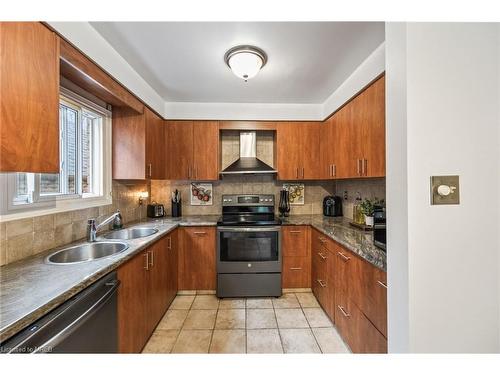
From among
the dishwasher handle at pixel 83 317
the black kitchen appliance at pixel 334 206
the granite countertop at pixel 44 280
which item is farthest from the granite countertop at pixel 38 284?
the black kitchen appliance at pixel 334 206

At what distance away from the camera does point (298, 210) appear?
338 cm

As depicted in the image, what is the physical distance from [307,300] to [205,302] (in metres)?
1.17

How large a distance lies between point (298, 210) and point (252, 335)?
6.03ft

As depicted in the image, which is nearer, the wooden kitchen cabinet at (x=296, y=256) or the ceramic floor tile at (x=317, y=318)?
the ceramic floor tile at (x=317, y=318)

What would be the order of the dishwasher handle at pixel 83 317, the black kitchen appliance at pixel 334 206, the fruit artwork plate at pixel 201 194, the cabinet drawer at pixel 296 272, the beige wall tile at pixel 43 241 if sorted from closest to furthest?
1. the dishwasher handle at pixel 83 317
2. the beige wall tile at pixel 43 241
3. the cabinet drawer at pixel 296 272
4. the black kitchen appliance at pixel 334 206
5. the fruit artwork plate at pixel 201 194

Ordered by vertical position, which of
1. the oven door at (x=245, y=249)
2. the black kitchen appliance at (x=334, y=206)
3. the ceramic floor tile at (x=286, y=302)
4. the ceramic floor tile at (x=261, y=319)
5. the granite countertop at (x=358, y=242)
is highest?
the black kitchen appliance at (x=334, y=206)

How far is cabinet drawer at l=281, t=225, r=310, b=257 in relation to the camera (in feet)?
8.92

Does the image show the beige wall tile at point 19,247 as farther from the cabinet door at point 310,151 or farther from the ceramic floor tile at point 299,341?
the cabinet door at point 310,151

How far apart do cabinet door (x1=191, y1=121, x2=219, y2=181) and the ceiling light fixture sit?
119 centimetres

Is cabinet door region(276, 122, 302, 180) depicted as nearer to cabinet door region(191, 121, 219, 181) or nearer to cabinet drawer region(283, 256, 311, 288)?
cabinet door region(191, 121, 219, 181)

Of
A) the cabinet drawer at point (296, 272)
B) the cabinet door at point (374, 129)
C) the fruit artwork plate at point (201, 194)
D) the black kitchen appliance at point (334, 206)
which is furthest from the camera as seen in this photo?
the fruit artwork plate at point (201, 194)

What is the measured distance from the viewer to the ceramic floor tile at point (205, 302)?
2465mm

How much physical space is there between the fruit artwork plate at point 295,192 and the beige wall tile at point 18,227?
2.74 metres

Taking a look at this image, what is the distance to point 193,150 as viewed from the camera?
2.99m
